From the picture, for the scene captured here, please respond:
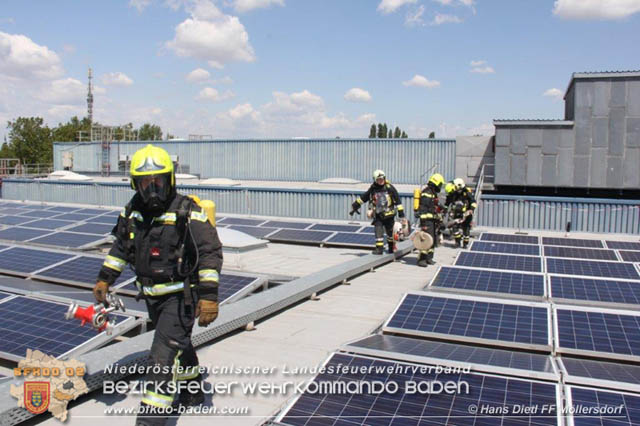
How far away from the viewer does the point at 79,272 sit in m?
9.62

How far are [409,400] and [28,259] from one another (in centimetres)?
919

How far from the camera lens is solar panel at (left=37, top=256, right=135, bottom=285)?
9.23 m

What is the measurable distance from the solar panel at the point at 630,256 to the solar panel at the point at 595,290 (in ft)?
16.8

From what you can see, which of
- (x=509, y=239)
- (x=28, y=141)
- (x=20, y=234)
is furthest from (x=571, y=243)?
(x=28, y=141)

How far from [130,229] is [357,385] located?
2311mm

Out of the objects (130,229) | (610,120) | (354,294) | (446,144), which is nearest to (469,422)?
(130,229)

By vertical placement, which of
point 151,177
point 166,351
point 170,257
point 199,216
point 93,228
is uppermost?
point 151,177

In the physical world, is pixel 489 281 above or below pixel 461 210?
below

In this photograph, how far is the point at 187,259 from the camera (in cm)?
450

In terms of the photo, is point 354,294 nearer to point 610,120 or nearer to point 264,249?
point 264,249

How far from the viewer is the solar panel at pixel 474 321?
5922mm

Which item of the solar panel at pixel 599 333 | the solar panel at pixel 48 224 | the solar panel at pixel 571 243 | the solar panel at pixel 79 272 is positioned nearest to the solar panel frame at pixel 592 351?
the solar panel at pixel 599 333

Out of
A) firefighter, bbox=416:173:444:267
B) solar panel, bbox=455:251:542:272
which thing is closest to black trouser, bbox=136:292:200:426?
solar panel, bbox=455:251:542:272

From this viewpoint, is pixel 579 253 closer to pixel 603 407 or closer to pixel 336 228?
pixel 336 228
